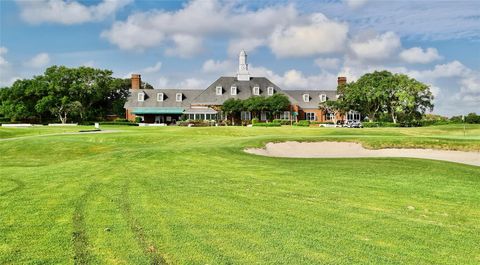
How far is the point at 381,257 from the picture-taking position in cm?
688

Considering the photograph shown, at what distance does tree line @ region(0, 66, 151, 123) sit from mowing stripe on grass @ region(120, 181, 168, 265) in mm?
72938

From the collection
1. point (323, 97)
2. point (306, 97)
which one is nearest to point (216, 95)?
point (306, 97)

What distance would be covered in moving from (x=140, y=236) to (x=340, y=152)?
21605 millimetres

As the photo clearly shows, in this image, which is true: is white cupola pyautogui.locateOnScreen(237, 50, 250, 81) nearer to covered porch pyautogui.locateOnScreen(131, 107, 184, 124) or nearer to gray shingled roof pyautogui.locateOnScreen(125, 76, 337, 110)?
gray shingled roof pyautogui.locateOnScreen(125, 76, 337, 110)

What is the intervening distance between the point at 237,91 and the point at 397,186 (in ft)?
246

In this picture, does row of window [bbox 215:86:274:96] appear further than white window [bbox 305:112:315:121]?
No

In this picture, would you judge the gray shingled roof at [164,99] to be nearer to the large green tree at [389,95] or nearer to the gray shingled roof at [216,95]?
→ the gray shingled roof at [216,95]

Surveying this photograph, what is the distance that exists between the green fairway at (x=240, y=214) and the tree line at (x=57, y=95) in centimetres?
6555

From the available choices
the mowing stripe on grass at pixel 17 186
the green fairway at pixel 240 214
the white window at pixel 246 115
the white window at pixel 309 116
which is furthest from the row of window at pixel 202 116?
the mowing stripe on grass at pixel 17 186

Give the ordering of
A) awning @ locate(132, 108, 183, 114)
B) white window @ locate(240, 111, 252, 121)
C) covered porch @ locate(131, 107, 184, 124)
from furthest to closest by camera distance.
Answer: covered porch @ locate(131, 107, 184, 124)
awning @ locate(132, 108, 183, 114)
white window @ locate(240, 111, 252, 121)

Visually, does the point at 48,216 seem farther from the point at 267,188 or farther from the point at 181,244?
the point at 267,188

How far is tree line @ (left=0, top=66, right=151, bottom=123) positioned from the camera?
254 feet

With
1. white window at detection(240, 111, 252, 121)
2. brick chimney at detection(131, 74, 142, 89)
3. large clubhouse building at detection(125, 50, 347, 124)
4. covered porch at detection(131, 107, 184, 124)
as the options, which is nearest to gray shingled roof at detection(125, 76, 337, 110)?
large clubhouse building at detection(125, 50, 347, 124)

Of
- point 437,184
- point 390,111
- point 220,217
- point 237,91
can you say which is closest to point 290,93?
point 237,91
